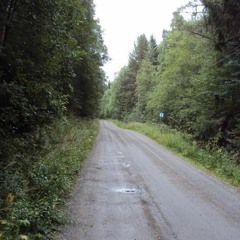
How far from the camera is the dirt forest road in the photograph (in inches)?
240

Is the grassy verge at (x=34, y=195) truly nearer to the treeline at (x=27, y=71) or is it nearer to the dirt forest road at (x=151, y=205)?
the treeline at (x=27, y=71)

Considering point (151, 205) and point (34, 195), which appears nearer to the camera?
point (34, 195)

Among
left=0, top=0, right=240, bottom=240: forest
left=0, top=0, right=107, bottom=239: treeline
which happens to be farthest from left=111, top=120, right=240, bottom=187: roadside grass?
left=0, top=0, right=107, bottom=239: treeline

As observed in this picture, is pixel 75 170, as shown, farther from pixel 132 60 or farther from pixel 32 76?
pixel 132 60

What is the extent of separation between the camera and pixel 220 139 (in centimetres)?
1853

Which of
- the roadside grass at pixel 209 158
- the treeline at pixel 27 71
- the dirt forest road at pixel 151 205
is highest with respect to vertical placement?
the treeline at pixel 27 71

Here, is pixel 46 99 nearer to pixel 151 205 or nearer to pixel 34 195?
pixel 34 195

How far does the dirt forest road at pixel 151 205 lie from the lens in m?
6.09

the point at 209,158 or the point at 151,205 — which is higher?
the point at 209,158

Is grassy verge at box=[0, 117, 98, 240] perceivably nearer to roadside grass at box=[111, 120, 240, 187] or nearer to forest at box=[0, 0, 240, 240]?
forest at box=[0, 0, 240, 240]

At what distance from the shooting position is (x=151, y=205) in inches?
310

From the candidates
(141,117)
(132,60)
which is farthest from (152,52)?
(141,117)

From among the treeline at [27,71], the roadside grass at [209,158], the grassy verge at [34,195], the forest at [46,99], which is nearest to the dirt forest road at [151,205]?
the grassy verge at [34,195]

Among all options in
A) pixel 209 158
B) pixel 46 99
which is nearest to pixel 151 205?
pixel 46 99
